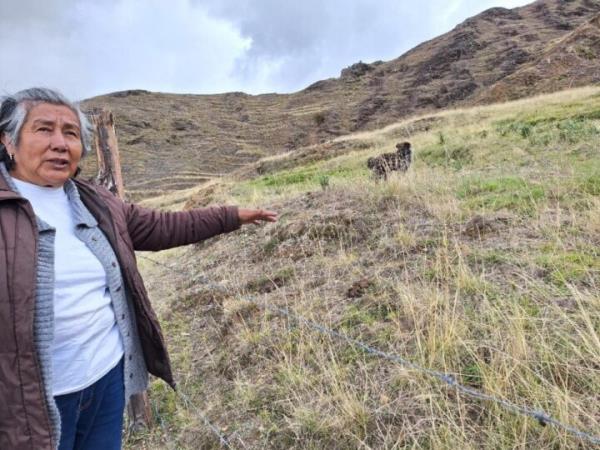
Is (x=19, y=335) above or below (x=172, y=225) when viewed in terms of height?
below

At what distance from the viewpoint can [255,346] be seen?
3496mm

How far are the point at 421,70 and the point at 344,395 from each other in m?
48.2

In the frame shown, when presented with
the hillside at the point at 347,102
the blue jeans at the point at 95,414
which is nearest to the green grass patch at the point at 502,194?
Result: the blue jeans at the point at 95,414

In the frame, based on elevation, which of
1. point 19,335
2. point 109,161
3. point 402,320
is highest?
point 109,161

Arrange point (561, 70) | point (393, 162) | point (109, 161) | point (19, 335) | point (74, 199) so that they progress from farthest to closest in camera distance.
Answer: point (561, 70) → point (393, 162) → point (109, 161) → point (74, 199) → point (19, 335)

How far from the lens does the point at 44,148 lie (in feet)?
5.69

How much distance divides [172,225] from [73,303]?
753 mm

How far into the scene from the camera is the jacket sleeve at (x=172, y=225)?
2.28 m

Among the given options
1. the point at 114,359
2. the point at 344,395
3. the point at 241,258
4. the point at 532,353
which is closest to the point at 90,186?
the point at 114,359

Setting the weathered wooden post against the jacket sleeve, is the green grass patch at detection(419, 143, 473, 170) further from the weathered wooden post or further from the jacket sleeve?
the jacket sleeve

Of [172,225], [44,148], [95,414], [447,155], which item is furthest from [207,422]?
[447,155]

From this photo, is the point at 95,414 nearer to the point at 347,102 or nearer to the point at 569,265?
the point at 569,265

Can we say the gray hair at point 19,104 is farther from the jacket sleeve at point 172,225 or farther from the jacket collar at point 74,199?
the jacket sleeve at point 172,225

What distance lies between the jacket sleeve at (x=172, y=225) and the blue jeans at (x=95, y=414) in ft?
2.04
